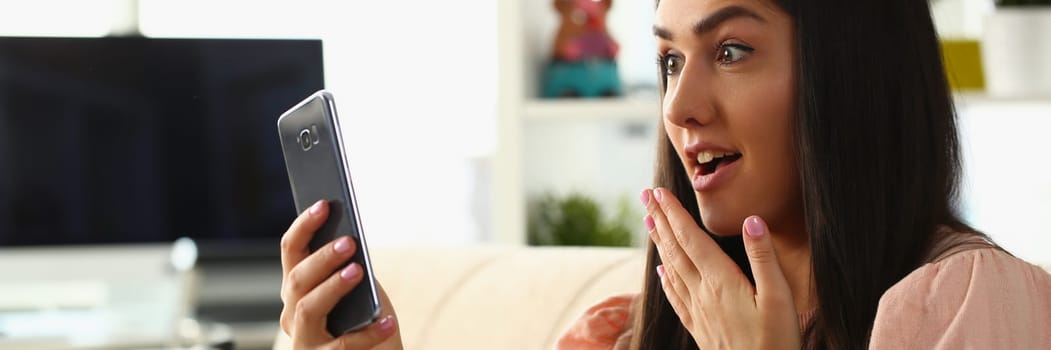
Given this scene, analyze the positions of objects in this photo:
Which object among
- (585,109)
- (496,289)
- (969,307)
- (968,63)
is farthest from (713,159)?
(968,63)

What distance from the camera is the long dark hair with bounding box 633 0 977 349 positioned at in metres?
1.13

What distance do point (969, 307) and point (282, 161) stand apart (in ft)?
6.15

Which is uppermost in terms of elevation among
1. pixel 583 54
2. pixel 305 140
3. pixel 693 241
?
pixel 583 54

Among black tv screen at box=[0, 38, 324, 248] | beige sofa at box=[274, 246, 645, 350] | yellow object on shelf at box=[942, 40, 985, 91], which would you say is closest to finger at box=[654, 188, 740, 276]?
beige sofa at box=[274, 246, 645, 350]

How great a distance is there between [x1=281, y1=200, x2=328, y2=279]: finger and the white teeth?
0.34 metres

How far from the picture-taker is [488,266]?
1759 mm

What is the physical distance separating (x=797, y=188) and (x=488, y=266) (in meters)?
0.64

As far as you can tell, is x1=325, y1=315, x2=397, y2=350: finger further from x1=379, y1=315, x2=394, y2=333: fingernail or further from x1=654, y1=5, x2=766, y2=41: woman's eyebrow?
x1=654, y1=5, x2=766, y2=41: woman's eyebrow

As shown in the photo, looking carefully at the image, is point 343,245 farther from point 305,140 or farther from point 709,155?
point 709,155

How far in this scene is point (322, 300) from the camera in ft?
4.17

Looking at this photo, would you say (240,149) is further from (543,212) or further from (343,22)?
(343,22)

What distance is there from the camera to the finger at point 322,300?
1247 millimetres

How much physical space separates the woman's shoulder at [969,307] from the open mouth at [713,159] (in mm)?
213

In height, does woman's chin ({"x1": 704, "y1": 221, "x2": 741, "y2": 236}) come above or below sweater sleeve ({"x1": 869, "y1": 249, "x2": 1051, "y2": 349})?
above
